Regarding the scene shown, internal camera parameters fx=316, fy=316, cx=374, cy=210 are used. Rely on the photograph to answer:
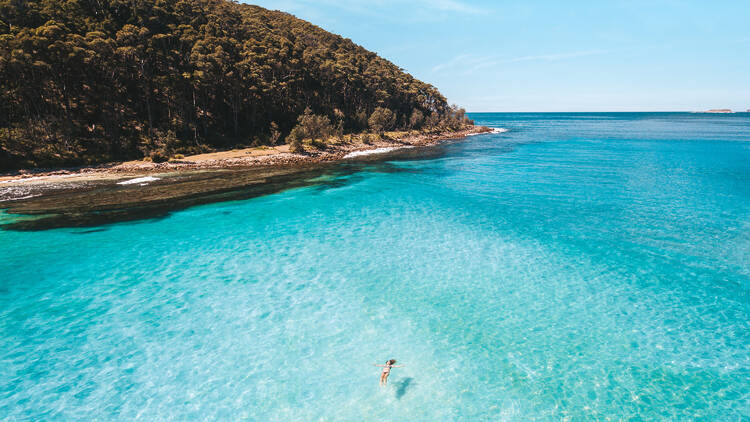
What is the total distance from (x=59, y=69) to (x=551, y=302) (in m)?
63.6

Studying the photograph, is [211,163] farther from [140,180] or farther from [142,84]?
[142,84]

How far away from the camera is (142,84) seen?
51469 millimetres

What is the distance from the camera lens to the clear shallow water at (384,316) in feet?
30.5

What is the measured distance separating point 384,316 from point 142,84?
5954 cm

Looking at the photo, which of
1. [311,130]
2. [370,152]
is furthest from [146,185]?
[370,152]

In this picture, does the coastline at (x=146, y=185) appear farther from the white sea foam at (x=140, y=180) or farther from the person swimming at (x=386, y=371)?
the person swimming at (x=386, y=371)

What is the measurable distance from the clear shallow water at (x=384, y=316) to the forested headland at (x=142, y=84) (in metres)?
29.9

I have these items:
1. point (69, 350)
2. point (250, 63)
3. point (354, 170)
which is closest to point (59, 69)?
point (250, 63)

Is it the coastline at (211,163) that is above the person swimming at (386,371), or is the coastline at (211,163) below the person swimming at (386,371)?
above

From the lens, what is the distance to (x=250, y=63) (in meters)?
59.6

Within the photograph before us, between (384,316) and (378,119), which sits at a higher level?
(378,119)

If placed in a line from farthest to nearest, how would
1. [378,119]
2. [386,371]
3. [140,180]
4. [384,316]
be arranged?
1. [378,119]
2. [140,180]
3. [384,316]
4. [386,371]

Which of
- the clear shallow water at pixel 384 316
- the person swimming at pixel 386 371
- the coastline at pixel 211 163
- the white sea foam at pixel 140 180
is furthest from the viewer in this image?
the coastline at pixel 211 163

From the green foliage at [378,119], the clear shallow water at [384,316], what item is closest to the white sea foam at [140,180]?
the clear shallow water at [384,316]
